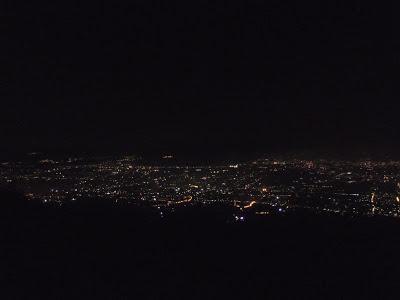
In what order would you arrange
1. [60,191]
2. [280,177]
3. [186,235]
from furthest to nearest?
1. [280,177]
2. [60,191]
3. [186,235]

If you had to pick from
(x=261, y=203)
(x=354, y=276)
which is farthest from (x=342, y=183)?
(x=354, y=276)

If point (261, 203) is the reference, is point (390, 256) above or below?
above

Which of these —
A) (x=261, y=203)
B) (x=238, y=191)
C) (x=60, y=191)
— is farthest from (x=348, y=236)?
(x=60, y=191)

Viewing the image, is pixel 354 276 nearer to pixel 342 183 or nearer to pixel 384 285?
pixel 384 285

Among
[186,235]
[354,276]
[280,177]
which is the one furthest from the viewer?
[280,177]

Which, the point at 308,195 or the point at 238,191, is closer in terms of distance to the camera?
the point at 308,195

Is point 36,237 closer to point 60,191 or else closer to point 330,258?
point 330,258
